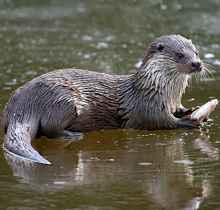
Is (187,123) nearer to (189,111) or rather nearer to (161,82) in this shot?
(189,111)

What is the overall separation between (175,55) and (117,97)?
1.82 ft

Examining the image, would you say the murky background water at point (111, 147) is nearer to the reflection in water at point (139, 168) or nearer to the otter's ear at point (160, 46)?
the reflection in water at point (139, 168)

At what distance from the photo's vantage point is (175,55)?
511cm

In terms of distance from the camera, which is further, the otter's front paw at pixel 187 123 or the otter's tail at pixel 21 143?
the otter's front paw at pixel 187 123

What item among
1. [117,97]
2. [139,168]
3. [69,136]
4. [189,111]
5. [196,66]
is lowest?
[139,168]

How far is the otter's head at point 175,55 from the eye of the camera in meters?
5.07

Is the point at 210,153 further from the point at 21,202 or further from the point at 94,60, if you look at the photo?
the point at 94,60

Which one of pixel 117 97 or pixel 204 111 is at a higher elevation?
pixel 117 97

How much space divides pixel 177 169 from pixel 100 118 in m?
1.21

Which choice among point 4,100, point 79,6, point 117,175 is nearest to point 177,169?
point 117,175

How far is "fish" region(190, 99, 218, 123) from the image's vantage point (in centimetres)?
505

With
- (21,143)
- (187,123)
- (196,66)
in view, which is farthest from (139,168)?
(196,66)

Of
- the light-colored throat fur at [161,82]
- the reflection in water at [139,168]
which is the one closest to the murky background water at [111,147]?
the reflection in water at [139,168]

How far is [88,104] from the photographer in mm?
Result: 5031
